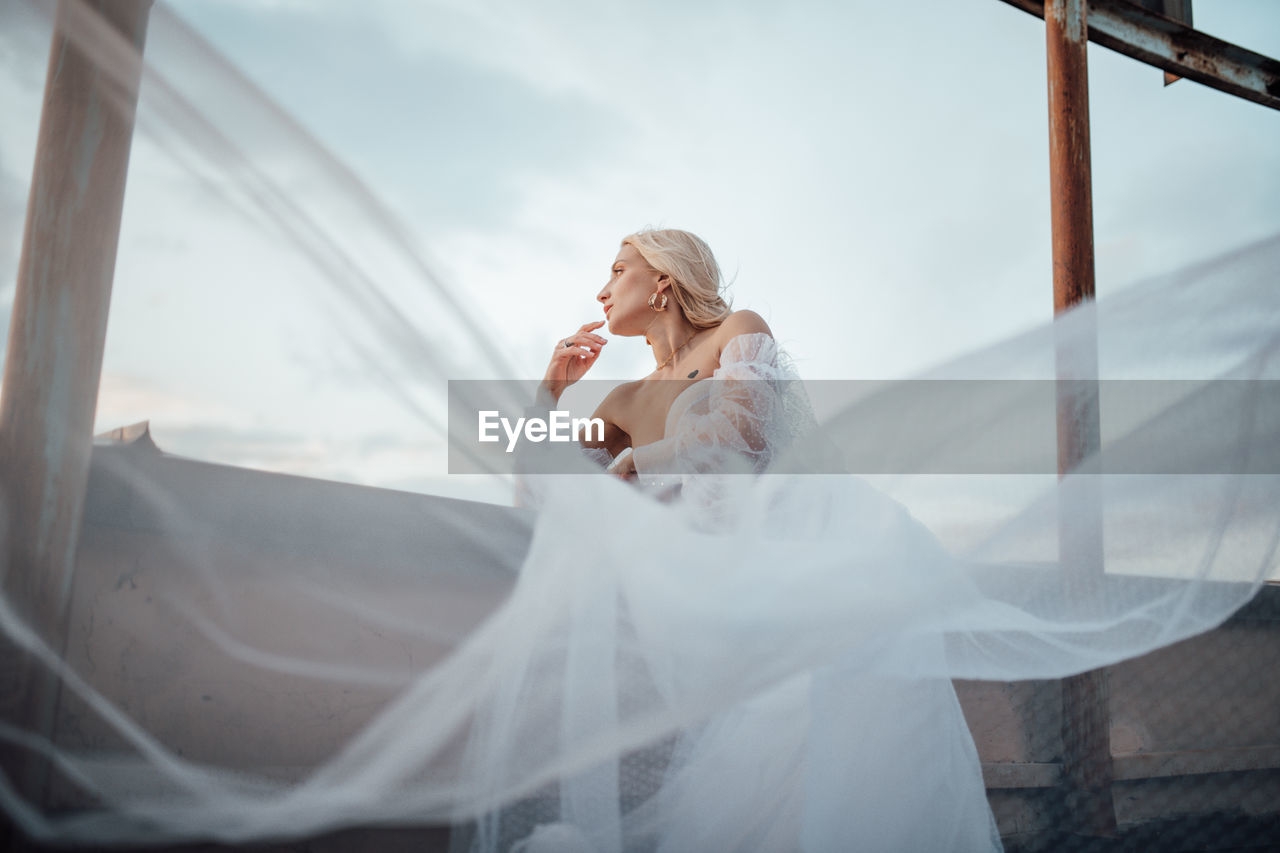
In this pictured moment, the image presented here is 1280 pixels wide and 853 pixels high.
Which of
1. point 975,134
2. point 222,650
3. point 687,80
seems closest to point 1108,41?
point 975,134

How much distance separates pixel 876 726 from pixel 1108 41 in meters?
2.85

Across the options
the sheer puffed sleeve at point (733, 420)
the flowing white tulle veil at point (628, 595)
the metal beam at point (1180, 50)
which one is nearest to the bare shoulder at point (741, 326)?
the sheer puffed sleeve at point (733, 420)

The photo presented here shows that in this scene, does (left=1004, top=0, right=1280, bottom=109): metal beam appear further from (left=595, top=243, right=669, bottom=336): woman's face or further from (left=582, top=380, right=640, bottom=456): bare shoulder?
(left=582, top=380, right=640, bottom=456): bare shoulder

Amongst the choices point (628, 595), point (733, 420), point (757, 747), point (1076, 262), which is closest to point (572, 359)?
point (733, 420)

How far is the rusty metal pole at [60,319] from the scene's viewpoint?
44.2 inches

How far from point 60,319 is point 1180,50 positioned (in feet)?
12.5

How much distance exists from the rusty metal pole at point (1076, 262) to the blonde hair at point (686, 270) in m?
0.90

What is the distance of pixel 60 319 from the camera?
45.6 inches

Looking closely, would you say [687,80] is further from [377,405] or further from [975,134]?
[377,405]

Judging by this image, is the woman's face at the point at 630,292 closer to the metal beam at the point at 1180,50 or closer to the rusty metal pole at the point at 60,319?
the rusty metal pole at the point at 60,319

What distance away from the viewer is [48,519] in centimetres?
115

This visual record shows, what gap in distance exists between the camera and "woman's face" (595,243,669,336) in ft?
6.66

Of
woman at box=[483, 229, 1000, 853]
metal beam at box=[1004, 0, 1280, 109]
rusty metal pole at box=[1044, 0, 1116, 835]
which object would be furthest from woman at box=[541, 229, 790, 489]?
metal beam at box=[1004, 0, 1280, 109]

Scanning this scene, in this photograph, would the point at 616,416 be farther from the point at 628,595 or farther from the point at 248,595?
the point at 248,595
